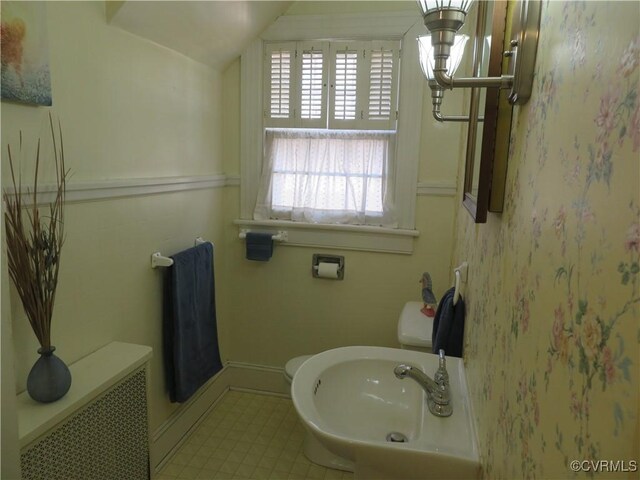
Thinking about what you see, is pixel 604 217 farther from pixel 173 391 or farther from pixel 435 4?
pixel 173 391

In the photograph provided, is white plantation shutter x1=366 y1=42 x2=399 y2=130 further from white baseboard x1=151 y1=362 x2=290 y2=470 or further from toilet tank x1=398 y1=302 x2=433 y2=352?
white baseboard x1=151 y1=362 x2=290 y2=470

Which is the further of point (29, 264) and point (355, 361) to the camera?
point (355, 361)

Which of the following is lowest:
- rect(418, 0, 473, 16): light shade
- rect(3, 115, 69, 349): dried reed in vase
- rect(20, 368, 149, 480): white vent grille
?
rect(20, 368, 149, 480): white vent grille

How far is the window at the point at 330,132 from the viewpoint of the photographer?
7.60ft

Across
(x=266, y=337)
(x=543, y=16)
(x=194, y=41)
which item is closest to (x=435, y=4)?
(x=543, y=16)

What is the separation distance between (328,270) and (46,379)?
150 cm

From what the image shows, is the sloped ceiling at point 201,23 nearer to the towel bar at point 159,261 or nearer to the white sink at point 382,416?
the towel bar at point 159,261

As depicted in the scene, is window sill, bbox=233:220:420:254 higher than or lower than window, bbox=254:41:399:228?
lower

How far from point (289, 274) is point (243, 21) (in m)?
1.38

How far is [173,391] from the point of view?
6.89ft

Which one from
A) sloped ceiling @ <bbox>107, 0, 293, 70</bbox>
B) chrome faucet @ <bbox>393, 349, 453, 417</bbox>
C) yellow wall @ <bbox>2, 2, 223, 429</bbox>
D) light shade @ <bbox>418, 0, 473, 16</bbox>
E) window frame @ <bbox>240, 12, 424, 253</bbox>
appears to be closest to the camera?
light shade @ <bbox>418, 0, 473, 16</bbox>

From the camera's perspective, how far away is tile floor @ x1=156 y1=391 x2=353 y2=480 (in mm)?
2074

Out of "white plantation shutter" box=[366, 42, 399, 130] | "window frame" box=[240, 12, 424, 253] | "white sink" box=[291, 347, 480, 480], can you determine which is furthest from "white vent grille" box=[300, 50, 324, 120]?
"white sink" box=[291, 347, 480, 480]

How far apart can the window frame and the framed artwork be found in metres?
1.26
